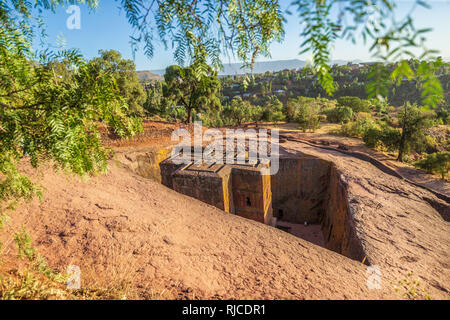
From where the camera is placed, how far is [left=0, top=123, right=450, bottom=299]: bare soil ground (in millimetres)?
3949

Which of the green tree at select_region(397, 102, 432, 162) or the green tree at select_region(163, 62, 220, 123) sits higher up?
the green tree at select_region(163, 62, 220, 123)

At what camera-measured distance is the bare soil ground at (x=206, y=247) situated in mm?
3949

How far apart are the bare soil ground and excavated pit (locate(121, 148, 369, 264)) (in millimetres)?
964

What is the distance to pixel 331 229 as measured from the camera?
9.88 m

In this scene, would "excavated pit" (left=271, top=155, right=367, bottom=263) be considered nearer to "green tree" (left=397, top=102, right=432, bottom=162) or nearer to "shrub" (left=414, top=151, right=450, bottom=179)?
"shrub" (left=414, top=151, right=450, bottom=179)

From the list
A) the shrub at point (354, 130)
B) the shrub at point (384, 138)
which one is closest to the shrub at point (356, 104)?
the shrub at point (354, 130)

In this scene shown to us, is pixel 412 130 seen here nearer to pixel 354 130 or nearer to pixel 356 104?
pixel 354 130

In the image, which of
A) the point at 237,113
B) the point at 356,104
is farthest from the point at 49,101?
the point at 356,104

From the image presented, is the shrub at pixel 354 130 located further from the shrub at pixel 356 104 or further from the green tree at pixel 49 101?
the green tree at pixel 49 101

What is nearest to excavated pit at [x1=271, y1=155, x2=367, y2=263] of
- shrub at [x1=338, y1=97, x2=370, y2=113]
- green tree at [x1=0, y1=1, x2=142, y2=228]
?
green tree at [x1=0, y1=1, x2=142, y2=228]

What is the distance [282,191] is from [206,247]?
324 inches

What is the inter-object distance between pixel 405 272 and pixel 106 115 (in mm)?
6012

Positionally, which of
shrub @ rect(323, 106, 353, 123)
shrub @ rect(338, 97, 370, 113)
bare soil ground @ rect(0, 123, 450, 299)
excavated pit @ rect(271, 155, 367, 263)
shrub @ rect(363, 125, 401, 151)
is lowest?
excavated pit @ rect(271, 155, 367, 263)
